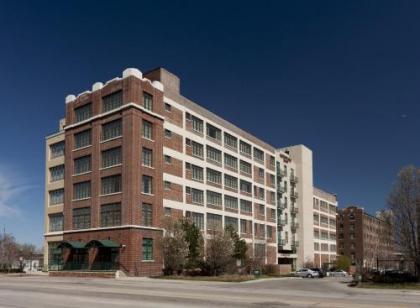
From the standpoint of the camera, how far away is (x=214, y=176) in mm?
75625

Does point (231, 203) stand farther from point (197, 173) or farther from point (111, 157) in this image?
point (111, 157)

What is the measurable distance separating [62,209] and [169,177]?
15.7 meters

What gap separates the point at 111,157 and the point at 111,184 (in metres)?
3.22

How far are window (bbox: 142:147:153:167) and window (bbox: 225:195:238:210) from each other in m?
21.2

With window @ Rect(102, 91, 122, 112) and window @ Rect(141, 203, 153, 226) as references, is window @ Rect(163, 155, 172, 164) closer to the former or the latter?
window @ Rect(141, 203, 153, 226)

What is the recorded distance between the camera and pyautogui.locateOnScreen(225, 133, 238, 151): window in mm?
80625

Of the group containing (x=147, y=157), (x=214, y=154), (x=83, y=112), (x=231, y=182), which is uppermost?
(x=83, y=112)

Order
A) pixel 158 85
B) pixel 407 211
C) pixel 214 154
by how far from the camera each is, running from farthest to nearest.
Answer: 1. pixel 214 154
2. pixel 158 85
3. pixel 407 211

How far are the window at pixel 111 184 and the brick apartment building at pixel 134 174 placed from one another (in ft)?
0.39

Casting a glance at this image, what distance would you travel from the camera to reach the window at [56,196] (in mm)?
69206

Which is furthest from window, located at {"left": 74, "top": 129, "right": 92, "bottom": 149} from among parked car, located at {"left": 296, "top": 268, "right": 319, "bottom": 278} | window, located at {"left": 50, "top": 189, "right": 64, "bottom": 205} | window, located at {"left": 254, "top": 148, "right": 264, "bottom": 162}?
window, located at {"left": 254, "top": 148, "right": 264, "bottom": 162}

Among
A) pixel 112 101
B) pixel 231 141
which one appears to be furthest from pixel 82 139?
pixel 231 141

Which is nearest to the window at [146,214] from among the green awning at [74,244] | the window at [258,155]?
the green awning at [74,244]

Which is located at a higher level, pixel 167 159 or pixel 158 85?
pixel 158 85
